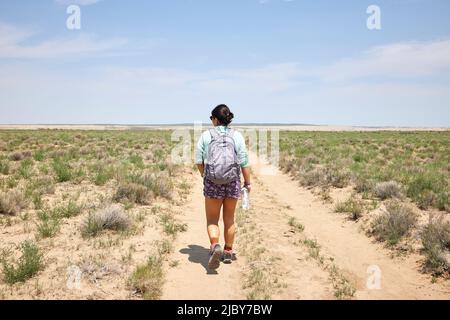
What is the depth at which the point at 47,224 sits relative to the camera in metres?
7.25

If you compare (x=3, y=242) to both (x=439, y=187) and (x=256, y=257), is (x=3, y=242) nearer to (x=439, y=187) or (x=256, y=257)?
(x=256, y=257)

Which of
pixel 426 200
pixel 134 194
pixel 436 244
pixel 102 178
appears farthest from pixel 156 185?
pixel 436 244

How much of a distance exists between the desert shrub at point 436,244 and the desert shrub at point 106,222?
16.9 ft

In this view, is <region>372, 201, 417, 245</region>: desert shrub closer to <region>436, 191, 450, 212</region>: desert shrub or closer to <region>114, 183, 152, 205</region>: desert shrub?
<region>436, 191, 450, 212</region>: desert shrub

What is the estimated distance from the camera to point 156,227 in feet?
25.8

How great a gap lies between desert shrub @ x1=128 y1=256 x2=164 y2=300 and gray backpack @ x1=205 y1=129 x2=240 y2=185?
146 centimetres

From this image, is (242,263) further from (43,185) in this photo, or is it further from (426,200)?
(43,185)

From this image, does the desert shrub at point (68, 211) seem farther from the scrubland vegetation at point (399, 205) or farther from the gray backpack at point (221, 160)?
the scrubland vegetation at point (399, 205)

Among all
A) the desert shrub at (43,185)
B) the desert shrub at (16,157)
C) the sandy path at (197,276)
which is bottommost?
the sandy path at (197,276)

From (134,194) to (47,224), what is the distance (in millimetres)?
2997

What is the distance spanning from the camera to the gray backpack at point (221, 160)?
540 cm

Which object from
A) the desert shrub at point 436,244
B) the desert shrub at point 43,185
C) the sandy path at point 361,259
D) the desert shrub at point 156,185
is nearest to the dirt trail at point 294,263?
the sandy path at point 361,259
